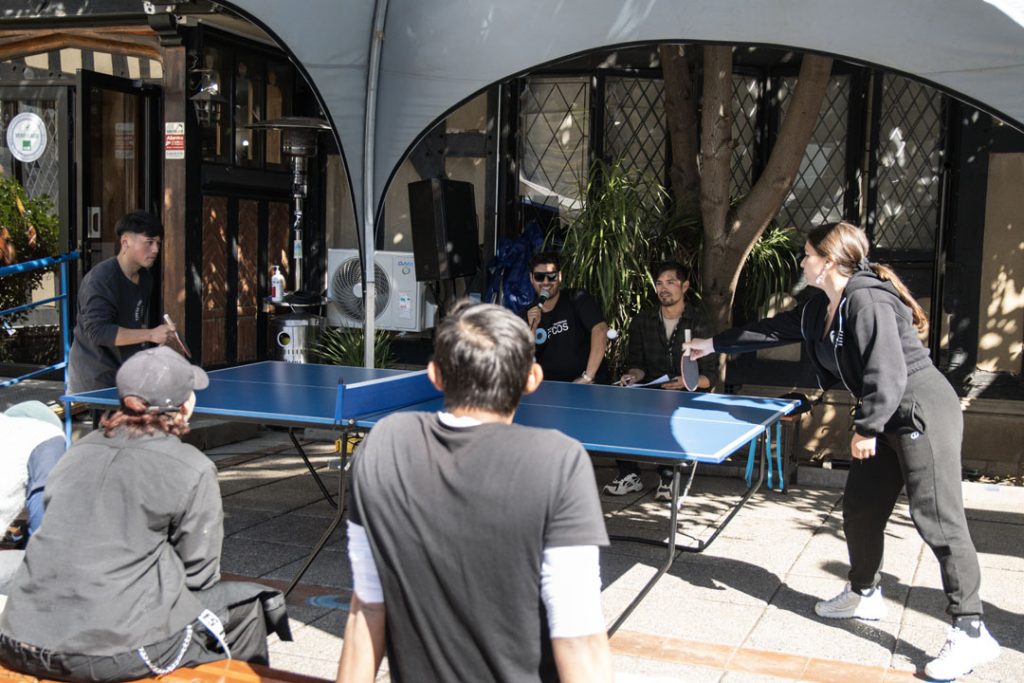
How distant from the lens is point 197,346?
354 inches

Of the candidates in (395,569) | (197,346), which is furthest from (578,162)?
(395,569)

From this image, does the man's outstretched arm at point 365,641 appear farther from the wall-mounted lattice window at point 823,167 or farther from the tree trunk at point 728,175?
the wall-mounted lattice window at point 823,167

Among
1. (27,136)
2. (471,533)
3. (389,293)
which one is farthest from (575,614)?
(27,136)

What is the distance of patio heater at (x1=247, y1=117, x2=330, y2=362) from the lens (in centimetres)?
905

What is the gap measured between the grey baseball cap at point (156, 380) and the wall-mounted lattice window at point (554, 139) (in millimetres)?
6070

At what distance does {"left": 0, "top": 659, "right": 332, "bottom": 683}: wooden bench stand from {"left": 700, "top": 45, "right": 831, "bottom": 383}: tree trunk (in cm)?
492

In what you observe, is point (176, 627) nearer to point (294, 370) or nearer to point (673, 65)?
point (294, 370)

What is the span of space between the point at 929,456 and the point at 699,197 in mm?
3874

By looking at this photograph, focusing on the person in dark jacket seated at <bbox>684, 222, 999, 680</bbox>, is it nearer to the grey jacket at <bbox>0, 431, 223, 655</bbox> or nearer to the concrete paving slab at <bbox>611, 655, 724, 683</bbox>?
the concrete paving slab at <bbox>611, 655, 724, 683</bbox>

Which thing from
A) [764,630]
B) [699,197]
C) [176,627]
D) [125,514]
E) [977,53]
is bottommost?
[764,630]

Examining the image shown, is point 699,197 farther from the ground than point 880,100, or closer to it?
closer to it

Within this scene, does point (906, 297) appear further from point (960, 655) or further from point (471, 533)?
point (471, 533)

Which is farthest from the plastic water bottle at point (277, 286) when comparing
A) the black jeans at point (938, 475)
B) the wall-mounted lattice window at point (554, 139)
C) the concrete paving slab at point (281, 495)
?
the black jeans at point (938, 475)

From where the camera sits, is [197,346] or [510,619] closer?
[510,619]
